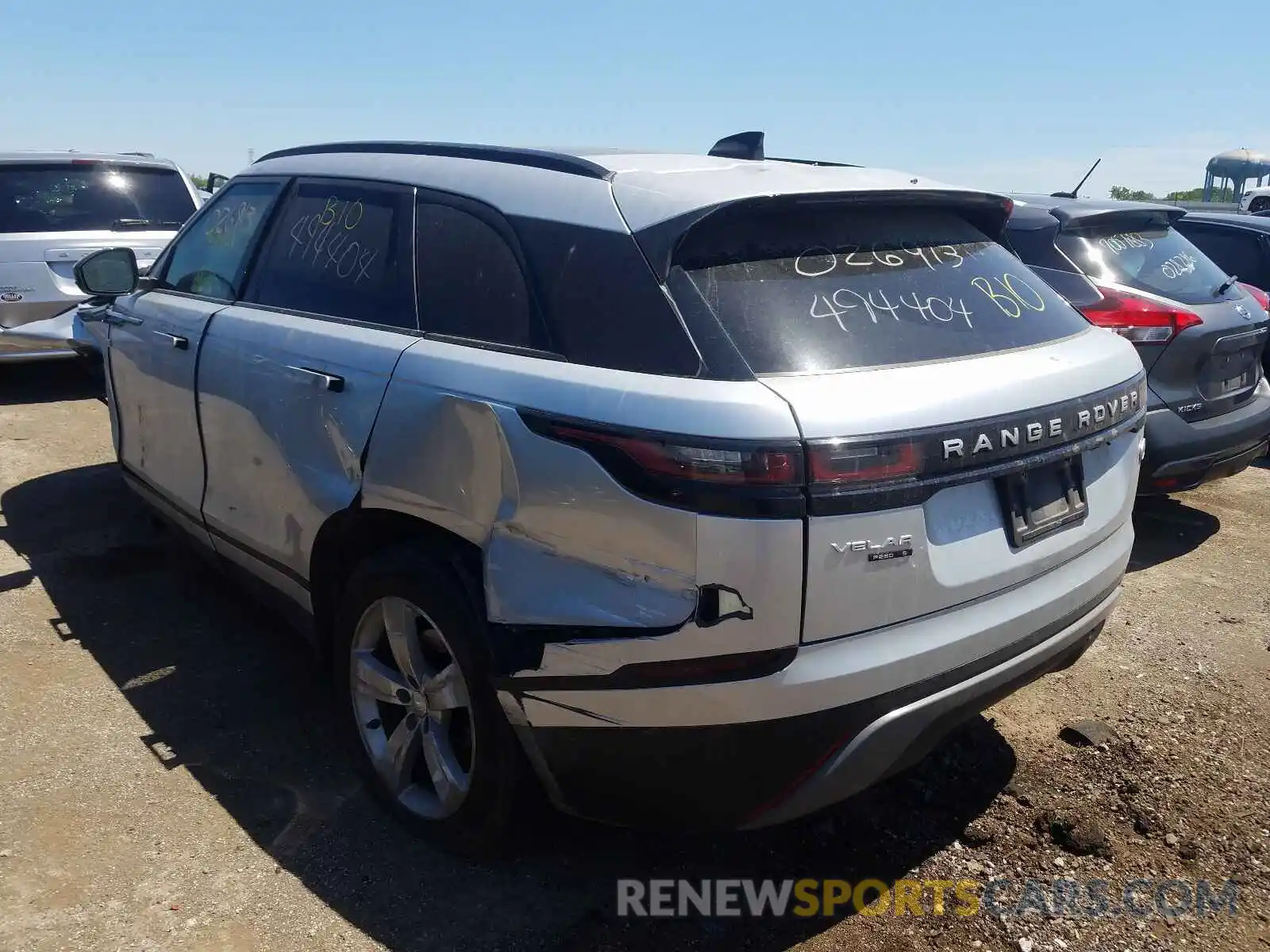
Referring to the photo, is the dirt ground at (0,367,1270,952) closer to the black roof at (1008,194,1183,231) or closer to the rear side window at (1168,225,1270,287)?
the black roof at (1008,194,1183,231)

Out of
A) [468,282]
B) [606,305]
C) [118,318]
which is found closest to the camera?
[606,305]

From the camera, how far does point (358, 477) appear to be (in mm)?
2930

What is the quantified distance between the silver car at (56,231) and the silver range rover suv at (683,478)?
5.69 meters

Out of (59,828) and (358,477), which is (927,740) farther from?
(59,828)

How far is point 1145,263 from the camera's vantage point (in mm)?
5465

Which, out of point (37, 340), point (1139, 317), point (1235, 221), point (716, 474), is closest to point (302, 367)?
point (716, 474)

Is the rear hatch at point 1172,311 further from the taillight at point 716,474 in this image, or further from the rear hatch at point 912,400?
the taillight at point 716,474

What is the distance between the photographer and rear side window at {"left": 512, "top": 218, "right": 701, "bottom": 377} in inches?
90.6

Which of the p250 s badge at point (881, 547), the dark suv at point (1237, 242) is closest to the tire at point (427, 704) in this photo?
the p250 s badge at point (881, 547)

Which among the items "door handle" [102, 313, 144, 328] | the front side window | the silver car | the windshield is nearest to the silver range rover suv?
the front side window

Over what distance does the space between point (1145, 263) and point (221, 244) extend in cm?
446

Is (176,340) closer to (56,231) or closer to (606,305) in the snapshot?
(606,305)

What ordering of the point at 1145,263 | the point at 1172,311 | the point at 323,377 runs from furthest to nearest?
the point at 1145,263
the point at 1172,311
the point at 323,377

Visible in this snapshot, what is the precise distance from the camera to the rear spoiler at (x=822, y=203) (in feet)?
7.79
